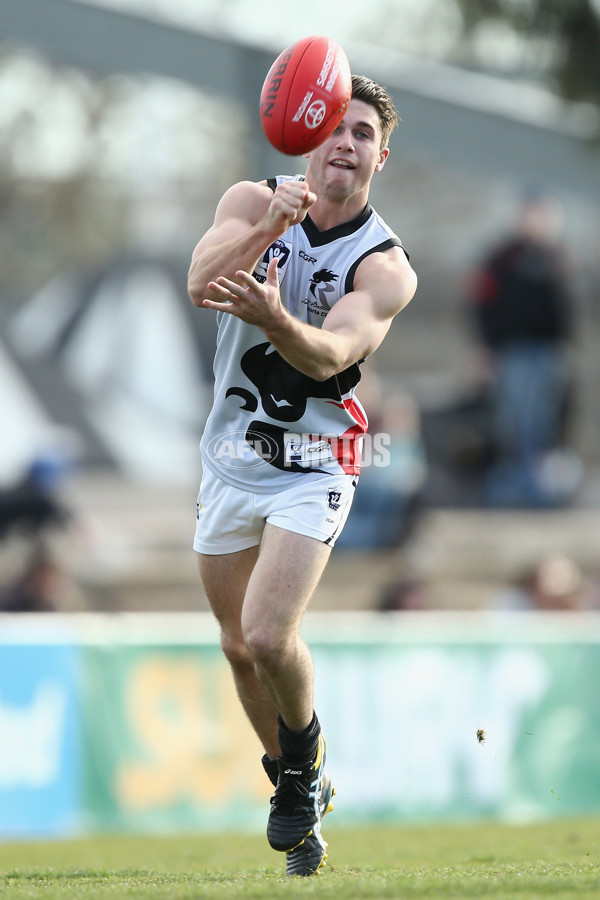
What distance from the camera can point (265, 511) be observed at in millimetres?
Result: 5488

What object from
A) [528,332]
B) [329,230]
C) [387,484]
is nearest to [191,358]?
[387,484]

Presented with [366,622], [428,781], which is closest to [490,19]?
[366,622]

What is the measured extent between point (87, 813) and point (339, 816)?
1.99 metres

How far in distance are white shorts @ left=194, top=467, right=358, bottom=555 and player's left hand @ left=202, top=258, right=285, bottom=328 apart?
3.12 ft

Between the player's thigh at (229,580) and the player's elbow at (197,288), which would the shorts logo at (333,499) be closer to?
the player's thigh at (229,580)

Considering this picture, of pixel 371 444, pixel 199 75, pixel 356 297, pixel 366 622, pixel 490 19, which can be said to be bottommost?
pixel 366 622

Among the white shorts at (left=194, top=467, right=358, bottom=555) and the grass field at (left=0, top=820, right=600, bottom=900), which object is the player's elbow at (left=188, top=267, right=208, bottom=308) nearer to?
the white shorts at (left=194, top=467, right=358, bottom=555)

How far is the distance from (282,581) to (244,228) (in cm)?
145

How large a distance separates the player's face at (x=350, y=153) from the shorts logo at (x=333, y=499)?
1.24 m

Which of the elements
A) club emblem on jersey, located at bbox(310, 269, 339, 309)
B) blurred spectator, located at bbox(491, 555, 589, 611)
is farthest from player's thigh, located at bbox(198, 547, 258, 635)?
blurred spectator, located at bbox(491, 555, 589, 611)

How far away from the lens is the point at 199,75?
35.9ft

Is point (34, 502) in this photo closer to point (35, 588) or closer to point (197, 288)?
point (35, 588)

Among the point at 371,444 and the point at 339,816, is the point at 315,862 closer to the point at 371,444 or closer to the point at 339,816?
the point at 339,816

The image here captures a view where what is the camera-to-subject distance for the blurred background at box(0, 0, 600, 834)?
10.2 metres
